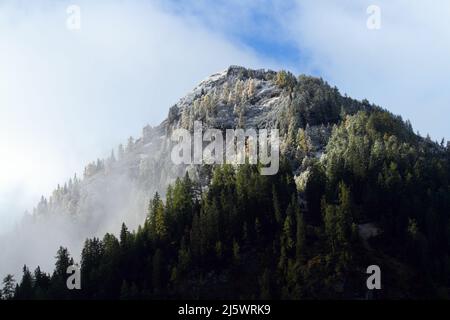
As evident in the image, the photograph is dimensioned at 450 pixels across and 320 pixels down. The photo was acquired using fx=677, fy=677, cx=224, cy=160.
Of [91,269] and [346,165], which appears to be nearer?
[91,269]

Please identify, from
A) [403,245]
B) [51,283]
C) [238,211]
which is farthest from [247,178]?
[51,283]

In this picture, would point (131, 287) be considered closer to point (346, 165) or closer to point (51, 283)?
point (51, 283)

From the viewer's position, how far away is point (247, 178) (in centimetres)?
16638

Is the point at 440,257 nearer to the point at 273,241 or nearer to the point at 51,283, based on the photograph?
the point at 273,241

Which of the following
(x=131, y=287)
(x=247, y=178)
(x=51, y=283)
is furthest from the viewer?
(x=247, y=178)

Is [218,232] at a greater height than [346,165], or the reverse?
[346,165]

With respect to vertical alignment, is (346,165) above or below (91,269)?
above
